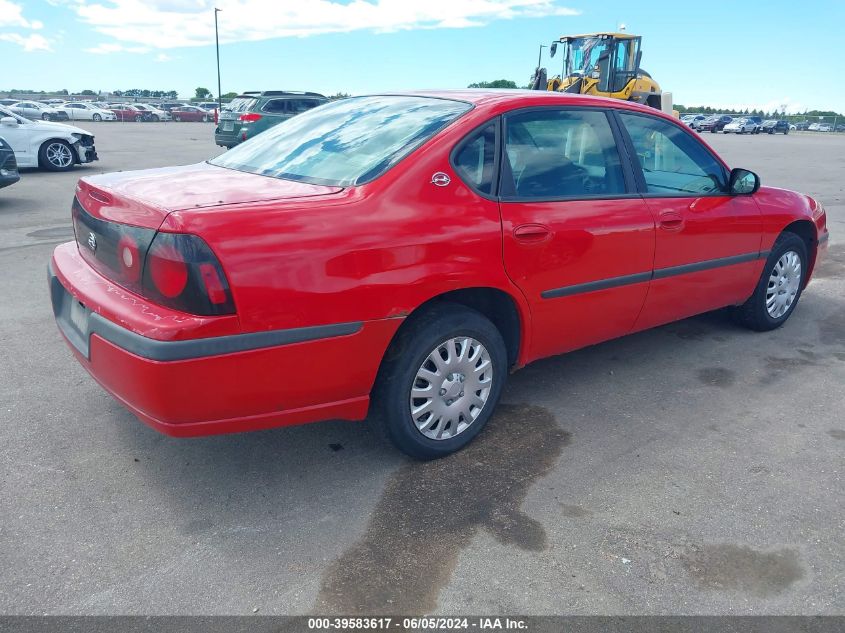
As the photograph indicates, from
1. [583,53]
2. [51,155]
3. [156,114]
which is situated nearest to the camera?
[51,155]

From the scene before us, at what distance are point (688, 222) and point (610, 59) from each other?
58.2ft

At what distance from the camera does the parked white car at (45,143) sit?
43.1 ft

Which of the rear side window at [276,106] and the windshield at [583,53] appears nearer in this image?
the rear side window at [276,106]

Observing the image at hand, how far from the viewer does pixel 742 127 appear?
172 ft

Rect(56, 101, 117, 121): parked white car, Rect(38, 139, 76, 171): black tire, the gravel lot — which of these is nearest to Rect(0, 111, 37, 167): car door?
Rect(38, 139, 76, 171): black tire

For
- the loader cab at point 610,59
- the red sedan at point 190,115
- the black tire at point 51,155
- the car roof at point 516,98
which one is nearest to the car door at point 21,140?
the black tire at point 51,155

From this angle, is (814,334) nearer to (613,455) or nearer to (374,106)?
(613,455)

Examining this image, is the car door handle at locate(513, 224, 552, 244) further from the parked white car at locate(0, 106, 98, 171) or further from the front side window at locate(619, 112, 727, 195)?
the parked white car at locate(0, 106, 98, 171)

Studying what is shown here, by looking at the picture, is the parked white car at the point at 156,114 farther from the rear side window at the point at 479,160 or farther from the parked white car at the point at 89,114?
the rear side window at the point at 479,160

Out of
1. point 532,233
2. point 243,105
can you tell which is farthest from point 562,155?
point 243,105

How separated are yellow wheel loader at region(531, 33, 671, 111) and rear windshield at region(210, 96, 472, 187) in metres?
17.5

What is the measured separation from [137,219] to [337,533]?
4.64 ft

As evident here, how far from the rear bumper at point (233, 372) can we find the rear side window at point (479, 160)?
765mm

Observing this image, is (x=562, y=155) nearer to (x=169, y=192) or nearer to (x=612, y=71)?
(x=169, y=192)
